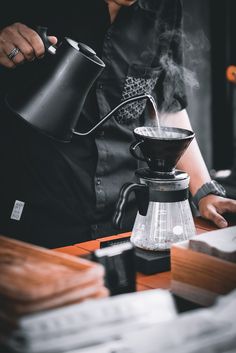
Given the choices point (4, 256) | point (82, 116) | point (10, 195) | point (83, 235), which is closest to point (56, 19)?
point (82, 116)

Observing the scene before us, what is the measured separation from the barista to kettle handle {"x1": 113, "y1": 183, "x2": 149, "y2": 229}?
0.62m

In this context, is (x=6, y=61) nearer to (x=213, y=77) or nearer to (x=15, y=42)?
(x=15, y=42)

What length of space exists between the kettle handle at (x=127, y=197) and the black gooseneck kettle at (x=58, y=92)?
222mm

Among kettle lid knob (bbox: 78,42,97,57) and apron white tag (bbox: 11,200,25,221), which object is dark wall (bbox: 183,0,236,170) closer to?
apron white tag (bbox: 11,200,25,221)

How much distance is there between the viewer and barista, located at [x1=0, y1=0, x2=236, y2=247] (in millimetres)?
2197

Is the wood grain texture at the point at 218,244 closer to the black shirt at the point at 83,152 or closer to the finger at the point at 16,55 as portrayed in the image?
the finger at the point at 16,55

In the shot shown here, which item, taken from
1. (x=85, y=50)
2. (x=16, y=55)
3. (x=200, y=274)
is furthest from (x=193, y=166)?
(x=200, y=274)

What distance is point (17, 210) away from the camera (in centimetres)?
227

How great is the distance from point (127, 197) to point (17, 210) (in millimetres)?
889

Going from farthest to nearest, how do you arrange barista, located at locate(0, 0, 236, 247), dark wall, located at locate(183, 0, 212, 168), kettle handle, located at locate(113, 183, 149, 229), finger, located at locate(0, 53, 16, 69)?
dark wall, located at locate(183, 0, 212, 168), barista, located at locate(0, 0, 236, 247), finger, located at locate(0, 53, 16, 69), kettle handle, located at locate(113, 183, 149, 229)

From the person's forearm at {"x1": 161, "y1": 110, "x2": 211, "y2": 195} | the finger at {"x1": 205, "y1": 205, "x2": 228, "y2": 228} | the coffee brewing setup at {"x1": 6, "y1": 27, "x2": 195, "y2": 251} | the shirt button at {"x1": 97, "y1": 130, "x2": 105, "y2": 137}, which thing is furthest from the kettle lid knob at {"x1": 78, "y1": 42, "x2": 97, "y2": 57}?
the person's forearm at {"x1": 161, "y1": 110, "x2": 211, "y2": 195}

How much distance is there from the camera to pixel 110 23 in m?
2.24

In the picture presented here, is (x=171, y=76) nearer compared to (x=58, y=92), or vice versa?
(x=58, y=92)

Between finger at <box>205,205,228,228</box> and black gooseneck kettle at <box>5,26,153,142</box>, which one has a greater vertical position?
black gooseneck kettle at <box>5,26,153,142</box>
